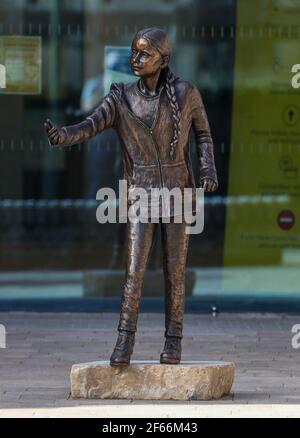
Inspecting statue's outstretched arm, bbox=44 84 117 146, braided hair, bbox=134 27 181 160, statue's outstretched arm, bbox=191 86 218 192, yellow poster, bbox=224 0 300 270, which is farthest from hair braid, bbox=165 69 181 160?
yellow poster, bbox=224 0 300 270

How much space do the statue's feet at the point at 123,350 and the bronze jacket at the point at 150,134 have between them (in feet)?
2.72

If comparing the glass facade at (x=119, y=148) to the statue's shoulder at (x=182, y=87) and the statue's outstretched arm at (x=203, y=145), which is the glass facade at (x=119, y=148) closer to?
the statue's outstretched arm at (x=203, y=145)

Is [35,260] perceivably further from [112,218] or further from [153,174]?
[153,174]

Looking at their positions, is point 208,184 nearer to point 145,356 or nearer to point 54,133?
point 54,133

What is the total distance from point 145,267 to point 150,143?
31.4 inches

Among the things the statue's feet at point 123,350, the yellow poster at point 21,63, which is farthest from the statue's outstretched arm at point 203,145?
the yellow poster at point 21,63

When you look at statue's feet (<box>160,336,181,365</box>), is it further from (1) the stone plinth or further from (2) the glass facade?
(2) the glass facade

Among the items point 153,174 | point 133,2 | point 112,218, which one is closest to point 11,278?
point 112,218

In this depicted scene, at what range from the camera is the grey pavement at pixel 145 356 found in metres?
8.66

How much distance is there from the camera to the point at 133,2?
13.3 m

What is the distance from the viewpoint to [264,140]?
43.9 feet

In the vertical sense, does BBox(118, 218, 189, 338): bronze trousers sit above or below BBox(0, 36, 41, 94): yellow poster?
below

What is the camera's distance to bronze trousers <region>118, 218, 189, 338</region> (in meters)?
8.98

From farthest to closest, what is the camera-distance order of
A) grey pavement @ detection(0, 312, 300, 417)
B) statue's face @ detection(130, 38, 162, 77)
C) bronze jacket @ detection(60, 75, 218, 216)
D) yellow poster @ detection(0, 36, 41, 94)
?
1. yellow poster @ detection(0, 36, 41, 94)
2. bronze jacket @ detection(60, 75, 218, 216)
3. statue's face @ detection(130, 38, 162, 77)
4. grey pavement @ detection(0, 312, 300, 417)
